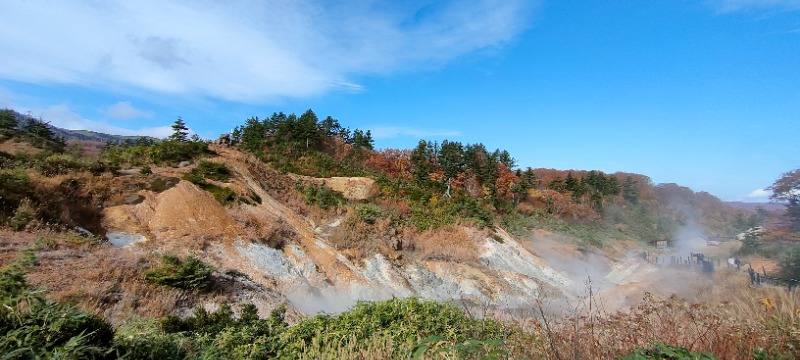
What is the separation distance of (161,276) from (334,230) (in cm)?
885

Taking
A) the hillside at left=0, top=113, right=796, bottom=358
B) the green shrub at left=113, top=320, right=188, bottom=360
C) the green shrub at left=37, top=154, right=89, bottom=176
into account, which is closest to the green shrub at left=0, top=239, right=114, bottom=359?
the green shrub at left=113, top=320, right=188, bottom=360

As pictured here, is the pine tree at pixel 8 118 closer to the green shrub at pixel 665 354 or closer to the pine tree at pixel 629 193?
the green shrub at pixel 665 354

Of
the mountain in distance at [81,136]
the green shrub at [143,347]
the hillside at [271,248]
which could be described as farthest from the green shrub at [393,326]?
the mountain in distance at [81,136]

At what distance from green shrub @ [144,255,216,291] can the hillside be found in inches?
1.1

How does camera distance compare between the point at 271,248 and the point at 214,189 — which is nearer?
the point at 271,248

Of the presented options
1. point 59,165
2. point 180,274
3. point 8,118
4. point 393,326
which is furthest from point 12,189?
point 8,118

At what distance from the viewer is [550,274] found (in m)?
21.9

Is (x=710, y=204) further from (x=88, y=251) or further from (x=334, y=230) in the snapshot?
(x=88, y=251)

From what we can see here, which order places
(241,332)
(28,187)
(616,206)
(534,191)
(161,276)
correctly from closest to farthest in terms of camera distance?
(241,332) < (161,276) < (28,187) < (534,191) < (616,206)

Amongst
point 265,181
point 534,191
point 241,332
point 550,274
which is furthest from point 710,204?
point 241,332

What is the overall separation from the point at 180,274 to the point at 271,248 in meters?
4.53

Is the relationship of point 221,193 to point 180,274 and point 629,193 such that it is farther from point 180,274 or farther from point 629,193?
point 629,193

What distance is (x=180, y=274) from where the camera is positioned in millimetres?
8750

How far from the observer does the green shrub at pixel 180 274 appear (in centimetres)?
853
